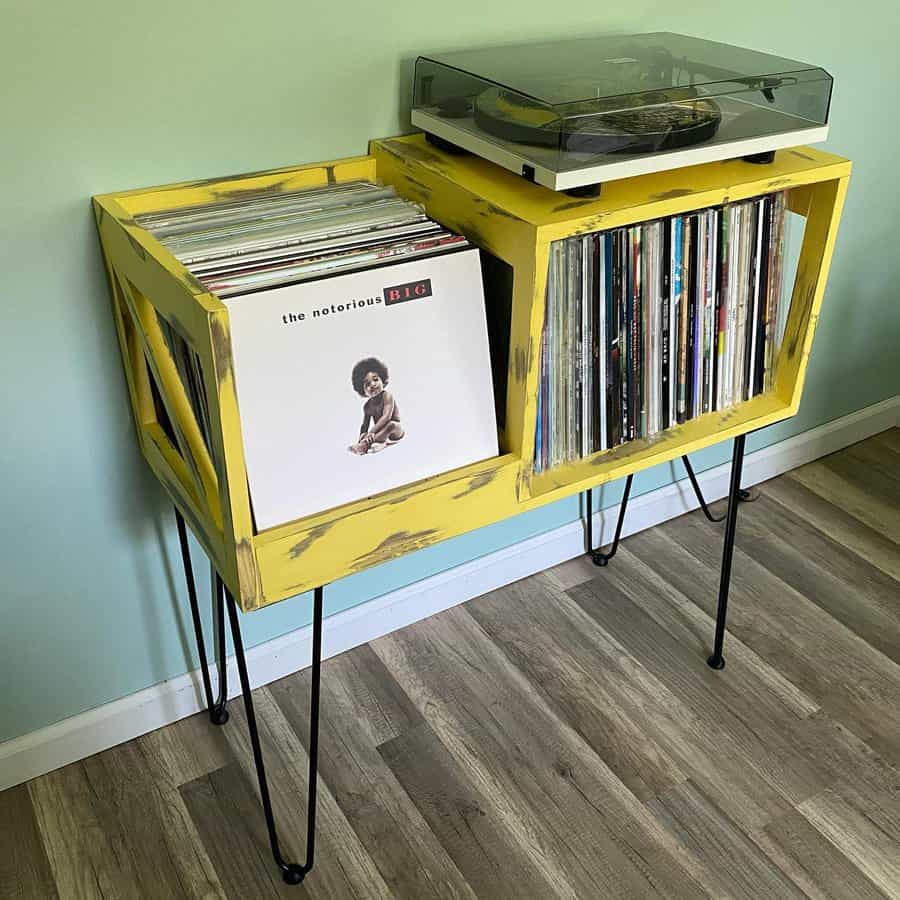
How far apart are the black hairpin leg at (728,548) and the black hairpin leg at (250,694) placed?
669 millimetres

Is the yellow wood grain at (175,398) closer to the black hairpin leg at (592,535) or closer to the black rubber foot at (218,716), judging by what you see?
the black rubber foot at (218,716)

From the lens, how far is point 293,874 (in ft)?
4.27

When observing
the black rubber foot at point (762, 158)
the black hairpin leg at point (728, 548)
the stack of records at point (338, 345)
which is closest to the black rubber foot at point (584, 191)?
the stack of records at point (338, 345)

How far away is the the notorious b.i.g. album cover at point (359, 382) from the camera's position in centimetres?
96

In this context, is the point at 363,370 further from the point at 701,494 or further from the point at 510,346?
the point at 701,494

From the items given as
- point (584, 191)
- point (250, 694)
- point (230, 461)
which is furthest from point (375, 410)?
point (250, 694)

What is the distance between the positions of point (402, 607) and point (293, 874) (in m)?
0.51

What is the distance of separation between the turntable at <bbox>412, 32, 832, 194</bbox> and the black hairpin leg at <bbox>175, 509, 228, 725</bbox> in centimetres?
64

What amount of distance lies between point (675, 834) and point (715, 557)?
66cm

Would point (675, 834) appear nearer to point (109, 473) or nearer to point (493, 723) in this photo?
point (493, 723)

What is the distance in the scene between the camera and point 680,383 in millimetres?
1282

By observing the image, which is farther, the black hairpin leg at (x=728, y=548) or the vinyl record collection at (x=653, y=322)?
the black hairpin leg at (x=728, y=548)

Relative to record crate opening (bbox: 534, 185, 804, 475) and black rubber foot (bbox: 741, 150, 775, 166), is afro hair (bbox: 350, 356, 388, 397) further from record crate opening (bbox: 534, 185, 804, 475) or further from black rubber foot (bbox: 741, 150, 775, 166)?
black rubber foot (bbox: 741, 150, 775, 166)

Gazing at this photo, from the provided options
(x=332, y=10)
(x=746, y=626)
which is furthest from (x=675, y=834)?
(x=332, y=10)
